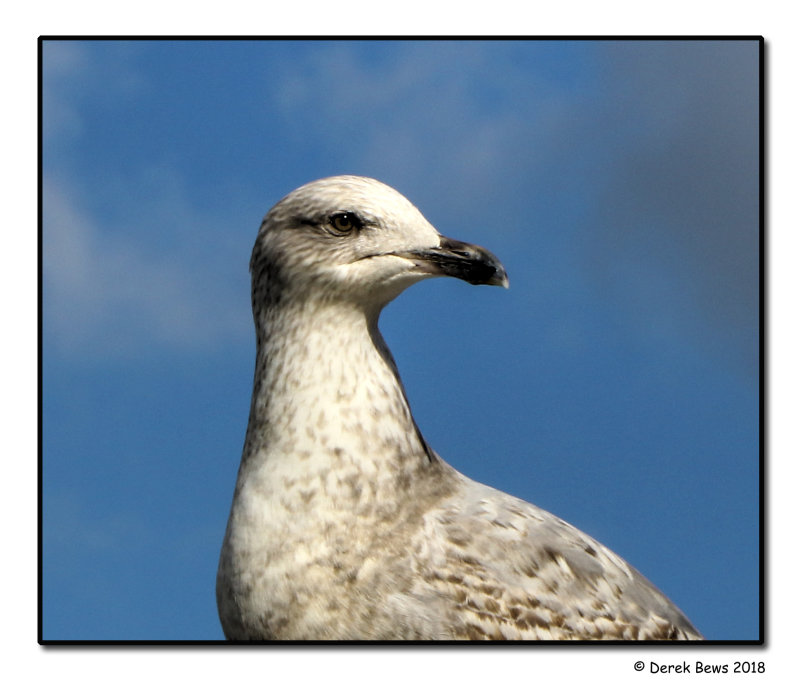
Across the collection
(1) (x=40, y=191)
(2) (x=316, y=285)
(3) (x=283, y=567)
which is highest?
(1) (x=40, y=191)

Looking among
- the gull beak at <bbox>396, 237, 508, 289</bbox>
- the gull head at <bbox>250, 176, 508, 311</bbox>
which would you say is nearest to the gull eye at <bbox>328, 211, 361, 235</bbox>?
the gull head at <bbox>250, 176, 508, 311</bbox>

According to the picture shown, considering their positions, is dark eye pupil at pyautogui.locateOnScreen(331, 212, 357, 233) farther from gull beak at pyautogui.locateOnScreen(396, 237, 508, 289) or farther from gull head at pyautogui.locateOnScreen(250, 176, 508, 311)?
gull beak at pyautogui.locateOnScreen(396, 237, 508, 289)

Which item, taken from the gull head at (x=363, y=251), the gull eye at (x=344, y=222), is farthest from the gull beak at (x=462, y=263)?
the gull eye at (x=344, y=222)

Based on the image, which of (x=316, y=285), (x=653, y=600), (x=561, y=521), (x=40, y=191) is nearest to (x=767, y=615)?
(x=653, y=600)

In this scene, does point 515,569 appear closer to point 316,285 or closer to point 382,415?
point 382,415

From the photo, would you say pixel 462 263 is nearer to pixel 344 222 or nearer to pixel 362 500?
pixel 344 222

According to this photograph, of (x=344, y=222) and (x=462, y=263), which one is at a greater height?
(x=344, y=222)

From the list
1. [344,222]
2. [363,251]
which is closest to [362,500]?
[363,251]
